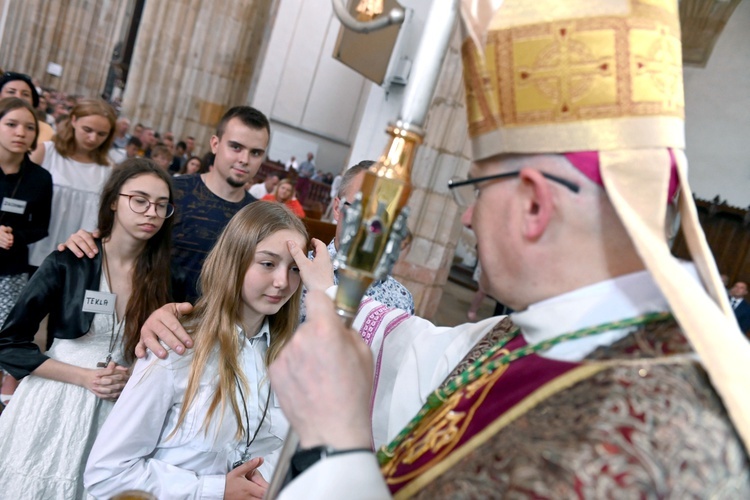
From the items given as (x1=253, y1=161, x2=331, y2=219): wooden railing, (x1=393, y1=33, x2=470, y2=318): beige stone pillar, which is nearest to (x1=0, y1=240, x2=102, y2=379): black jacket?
(x1=393, y1=33, x2=470, y2=318): beige stone pillar

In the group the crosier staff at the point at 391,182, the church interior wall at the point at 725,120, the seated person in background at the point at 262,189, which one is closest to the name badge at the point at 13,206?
the crosier staff at the point at 391,182

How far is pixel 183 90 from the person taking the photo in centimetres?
1298

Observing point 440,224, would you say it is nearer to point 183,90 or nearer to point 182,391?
point 182,391

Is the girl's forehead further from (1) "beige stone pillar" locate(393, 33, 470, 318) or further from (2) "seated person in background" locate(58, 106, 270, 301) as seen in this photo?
(1) "beige stone pillar" locate(393, 33, 470, 318)

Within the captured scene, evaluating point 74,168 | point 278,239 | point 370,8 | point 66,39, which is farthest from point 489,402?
point 66,39

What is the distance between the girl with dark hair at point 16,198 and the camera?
322 cm

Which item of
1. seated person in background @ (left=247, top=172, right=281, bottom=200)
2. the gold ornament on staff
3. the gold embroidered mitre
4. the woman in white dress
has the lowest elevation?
the woman in white dress

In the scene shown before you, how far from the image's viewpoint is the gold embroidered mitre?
3.25 feet

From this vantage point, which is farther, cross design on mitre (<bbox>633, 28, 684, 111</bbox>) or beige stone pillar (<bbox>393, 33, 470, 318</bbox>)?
beige stone pillar (<bbox>393, 33, 470, 318</bbox>)

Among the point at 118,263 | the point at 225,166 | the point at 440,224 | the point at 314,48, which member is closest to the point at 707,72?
the point at 440,224

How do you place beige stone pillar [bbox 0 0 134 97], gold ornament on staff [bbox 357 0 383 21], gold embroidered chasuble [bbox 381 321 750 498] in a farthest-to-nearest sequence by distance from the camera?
1. beige stone pillar [bbox 0 0 134 97]
2. gold ornament on staff [bbox 357 0 383 21]
3. gold embroidered chasuble [bbox 381 321 750 498]

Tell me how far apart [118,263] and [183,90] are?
11.4 m

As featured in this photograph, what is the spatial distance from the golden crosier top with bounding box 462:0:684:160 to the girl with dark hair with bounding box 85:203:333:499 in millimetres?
1100

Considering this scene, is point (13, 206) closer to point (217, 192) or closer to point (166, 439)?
point (217, 192)
